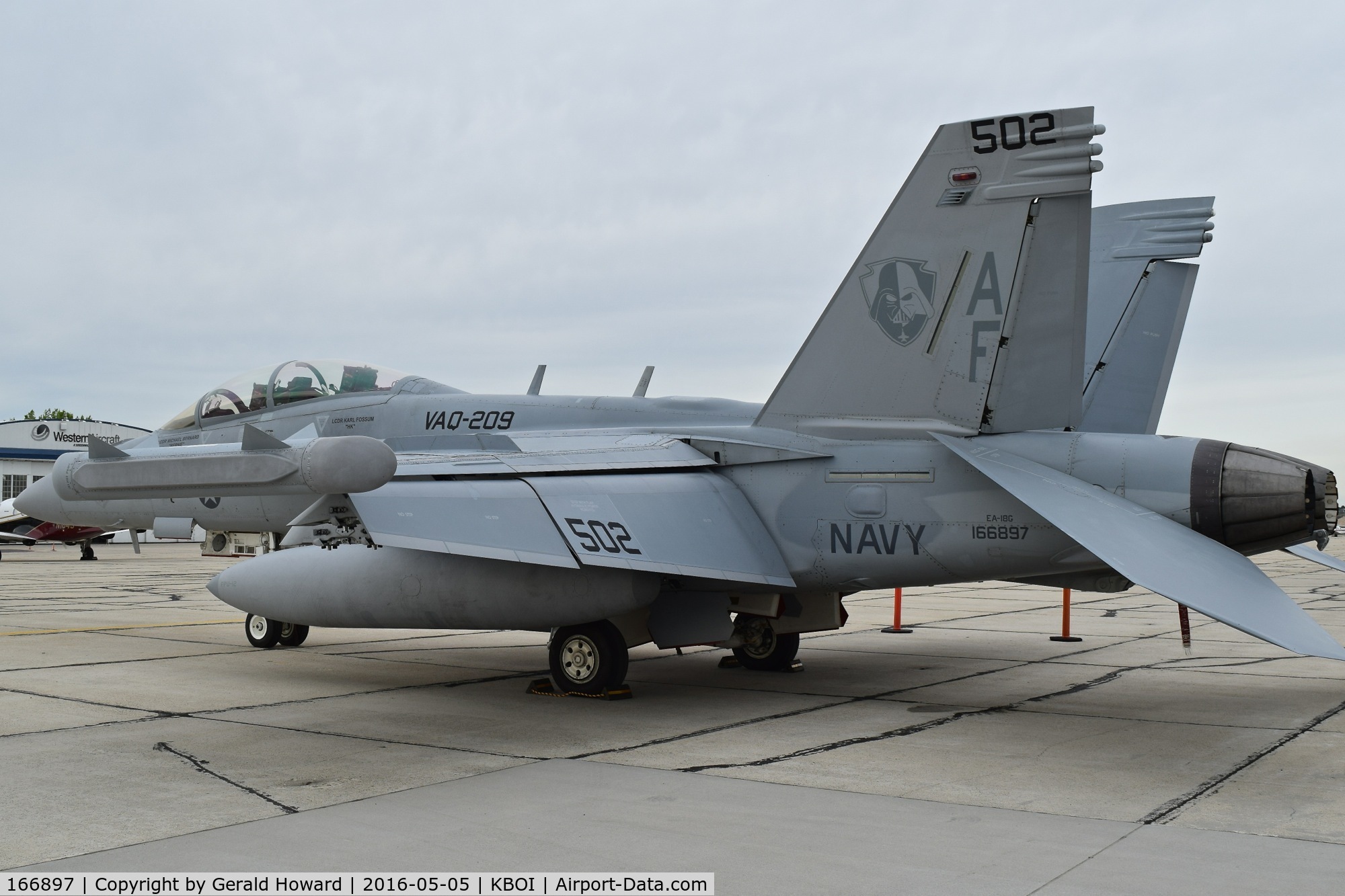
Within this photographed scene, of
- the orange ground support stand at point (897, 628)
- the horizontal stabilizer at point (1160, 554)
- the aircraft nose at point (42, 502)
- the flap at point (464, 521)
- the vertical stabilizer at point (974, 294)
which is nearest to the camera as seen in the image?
the horizontal stabilizer at point (1160, 554)

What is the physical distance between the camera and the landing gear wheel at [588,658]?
884 centimetres

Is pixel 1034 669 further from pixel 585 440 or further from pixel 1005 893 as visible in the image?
pixel 1005 893

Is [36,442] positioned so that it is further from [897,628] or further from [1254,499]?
[1254,499]

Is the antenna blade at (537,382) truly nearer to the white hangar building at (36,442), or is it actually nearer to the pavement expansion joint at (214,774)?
the pavement expansion joint at (214,774)

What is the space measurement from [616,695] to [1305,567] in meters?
37.3

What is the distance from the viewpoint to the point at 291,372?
1166 cm

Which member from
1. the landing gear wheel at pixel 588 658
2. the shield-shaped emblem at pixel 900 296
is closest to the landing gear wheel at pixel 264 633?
the landing gear wheel at pixel 588 658

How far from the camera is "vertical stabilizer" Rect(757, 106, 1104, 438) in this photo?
7918 mm

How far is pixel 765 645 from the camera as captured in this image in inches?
428

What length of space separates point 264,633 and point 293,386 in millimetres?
2962

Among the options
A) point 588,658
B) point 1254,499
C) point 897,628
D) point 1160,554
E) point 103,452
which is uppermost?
point 103,452

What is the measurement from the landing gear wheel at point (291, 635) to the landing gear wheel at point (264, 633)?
1.4 inches

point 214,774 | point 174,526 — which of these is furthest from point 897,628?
point 214,774

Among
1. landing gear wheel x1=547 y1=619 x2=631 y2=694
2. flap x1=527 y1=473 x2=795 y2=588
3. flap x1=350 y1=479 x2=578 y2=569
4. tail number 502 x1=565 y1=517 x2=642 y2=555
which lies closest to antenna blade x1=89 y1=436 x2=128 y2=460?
flap x1=350 y1=479 x2=578 y2=569
